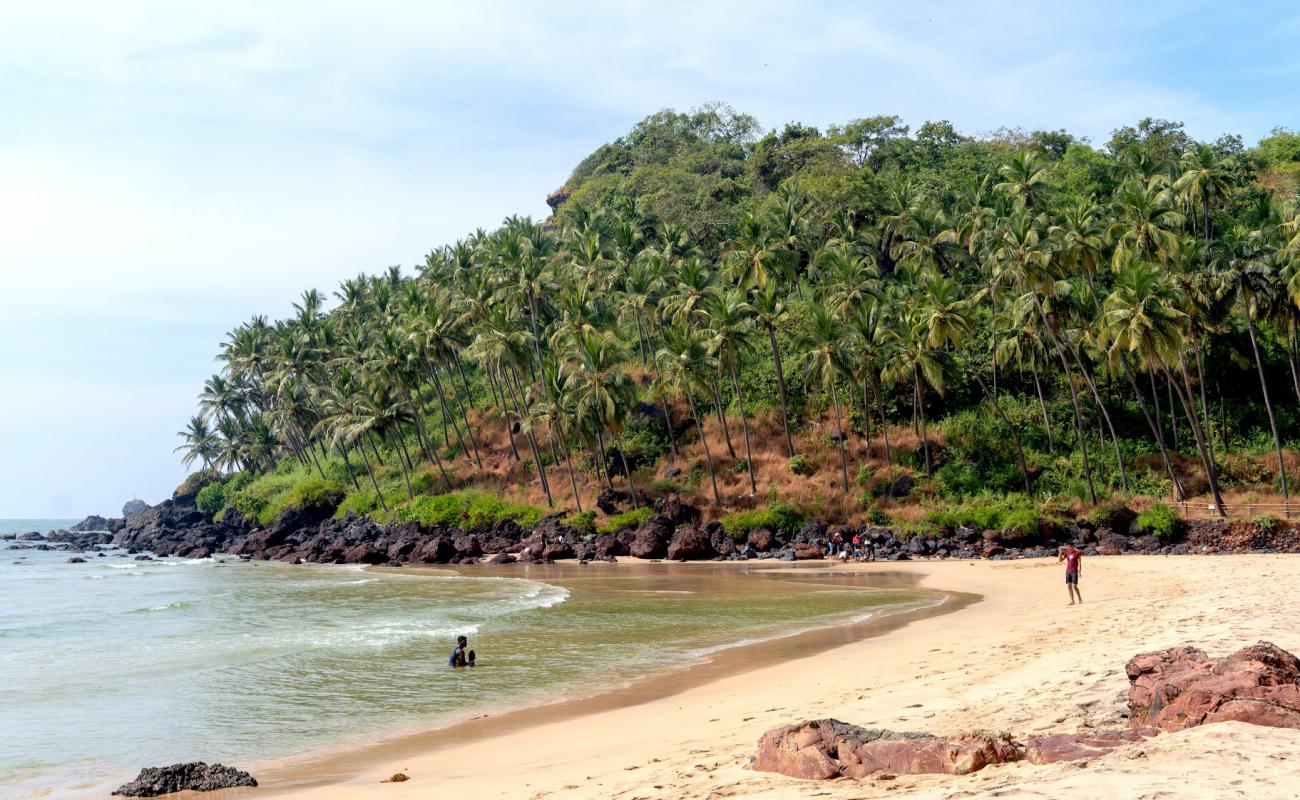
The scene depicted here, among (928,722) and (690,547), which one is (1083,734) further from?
(690,547)

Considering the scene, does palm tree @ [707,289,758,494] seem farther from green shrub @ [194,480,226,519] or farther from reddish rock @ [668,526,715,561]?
green shrub @ [194,480,226,519]

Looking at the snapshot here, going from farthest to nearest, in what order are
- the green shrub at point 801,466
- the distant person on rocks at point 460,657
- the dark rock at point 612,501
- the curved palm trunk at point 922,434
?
the dark rock at point 612,501, the green shrub at point 801,466, the curved palm trunk at point 922,434, the distant person on rocks at point 460,657

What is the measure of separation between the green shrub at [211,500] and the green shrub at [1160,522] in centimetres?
7768

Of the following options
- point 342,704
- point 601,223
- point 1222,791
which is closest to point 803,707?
point 1222,791

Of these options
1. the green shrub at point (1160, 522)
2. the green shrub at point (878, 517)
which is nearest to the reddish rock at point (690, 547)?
the green shrub at point (878, 517)

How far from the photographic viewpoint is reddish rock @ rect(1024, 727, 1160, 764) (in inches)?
302

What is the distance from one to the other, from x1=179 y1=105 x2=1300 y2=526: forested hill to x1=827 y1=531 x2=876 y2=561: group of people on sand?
3.27m

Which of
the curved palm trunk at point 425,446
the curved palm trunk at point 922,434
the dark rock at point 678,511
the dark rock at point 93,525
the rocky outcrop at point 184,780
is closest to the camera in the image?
the rocky outcrop at point 184,780

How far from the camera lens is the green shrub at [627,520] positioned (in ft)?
171

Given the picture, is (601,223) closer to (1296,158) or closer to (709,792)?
(1296,158)

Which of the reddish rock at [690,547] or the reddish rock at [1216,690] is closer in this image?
the reddish rock at [1216,690]

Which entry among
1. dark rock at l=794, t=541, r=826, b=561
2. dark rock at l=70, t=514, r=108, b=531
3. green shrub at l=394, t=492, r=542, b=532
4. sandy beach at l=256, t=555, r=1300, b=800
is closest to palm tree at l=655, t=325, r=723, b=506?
dark rock at l=794, t=541, r=826, b=561

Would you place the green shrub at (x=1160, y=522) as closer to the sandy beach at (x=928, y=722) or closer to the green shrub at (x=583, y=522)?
the sandy beach at (x=928, y=722)

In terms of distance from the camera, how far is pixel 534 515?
187 feet
